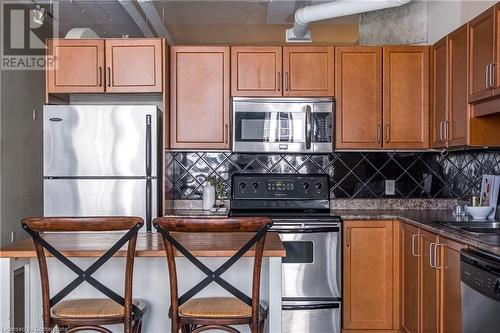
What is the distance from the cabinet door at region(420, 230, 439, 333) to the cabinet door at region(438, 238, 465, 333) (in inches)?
3.0

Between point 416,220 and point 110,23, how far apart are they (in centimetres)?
414

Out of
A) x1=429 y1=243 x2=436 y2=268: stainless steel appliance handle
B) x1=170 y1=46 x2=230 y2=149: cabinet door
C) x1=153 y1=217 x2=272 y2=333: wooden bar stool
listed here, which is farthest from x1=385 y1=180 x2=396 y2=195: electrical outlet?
x1=153 y1=217 x2=272 y2=333: wooden bar stool

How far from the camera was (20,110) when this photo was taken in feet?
16.5

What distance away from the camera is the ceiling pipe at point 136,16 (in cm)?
469

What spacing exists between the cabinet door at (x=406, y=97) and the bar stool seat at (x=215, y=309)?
2.33 meters

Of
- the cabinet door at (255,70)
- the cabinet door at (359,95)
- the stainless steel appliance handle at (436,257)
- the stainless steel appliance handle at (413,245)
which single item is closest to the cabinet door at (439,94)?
the cabinet door at (359,95)

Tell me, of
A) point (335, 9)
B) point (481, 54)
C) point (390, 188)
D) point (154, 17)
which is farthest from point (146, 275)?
point (154, 17)

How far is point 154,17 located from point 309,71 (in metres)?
2.00

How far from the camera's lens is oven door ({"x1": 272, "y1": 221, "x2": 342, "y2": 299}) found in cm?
372

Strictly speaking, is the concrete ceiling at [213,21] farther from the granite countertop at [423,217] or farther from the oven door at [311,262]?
the oven door at [311,262]

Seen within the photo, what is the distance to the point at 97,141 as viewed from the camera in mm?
3701

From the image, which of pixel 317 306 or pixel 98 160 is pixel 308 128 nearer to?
pixel 317 306

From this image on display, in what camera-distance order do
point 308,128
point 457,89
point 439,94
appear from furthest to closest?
point 308,128
point 439,94
point 457,89

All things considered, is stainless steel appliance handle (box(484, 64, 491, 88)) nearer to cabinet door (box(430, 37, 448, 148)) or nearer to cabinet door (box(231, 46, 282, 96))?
cabinet door (box(430, 37, 448, 148))
